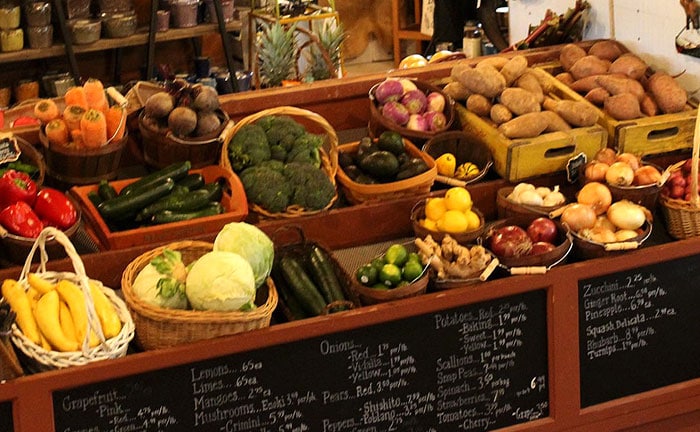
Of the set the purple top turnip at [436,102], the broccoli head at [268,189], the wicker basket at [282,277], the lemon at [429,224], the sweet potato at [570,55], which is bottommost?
the wicker basket at [282,277]

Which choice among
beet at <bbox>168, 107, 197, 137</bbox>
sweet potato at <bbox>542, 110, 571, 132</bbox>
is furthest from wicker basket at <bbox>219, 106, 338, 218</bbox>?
sweet potato at <bbox>542, 110, 571, 132</bbox>

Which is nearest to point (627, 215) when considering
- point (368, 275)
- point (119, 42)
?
point (368, 275)

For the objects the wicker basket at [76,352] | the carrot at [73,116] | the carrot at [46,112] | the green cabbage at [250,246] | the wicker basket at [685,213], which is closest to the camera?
the wicker basket at [76,352]

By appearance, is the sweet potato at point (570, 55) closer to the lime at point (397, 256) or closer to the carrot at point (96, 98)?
the lime at point (397, 256)

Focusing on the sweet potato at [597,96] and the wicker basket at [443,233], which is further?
the sweet potato at [597,96]

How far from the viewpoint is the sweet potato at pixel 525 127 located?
12.1ft

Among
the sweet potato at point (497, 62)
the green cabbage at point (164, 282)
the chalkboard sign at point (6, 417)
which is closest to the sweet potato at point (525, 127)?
the sweet potato at point (497, 62)

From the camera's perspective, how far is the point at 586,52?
435 centimetres

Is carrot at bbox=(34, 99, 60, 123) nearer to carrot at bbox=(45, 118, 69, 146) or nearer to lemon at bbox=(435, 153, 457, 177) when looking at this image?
carrot at bbox=(45, 118, 69, 146)

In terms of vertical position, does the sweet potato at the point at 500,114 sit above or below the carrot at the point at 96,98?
below

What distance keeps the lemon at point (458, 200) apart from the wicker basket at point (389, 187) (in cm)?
18

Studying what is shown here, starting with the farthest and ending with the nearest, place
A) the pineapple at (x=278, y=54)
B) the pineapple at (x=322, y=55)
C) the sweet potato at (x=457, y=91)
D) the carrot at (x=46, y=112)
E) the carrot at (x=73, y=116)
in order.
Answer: the pineapple at (x=278, y=54)
the pineapple at (x=322, y=55)
the sweet potato at (x=457, y=91)
the carrot at (x=46, y=112)
the carrot at (x=73, y=116)

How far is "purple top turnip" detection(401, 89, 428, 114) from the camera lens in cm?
388

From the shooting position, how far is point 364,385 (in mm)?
2992
